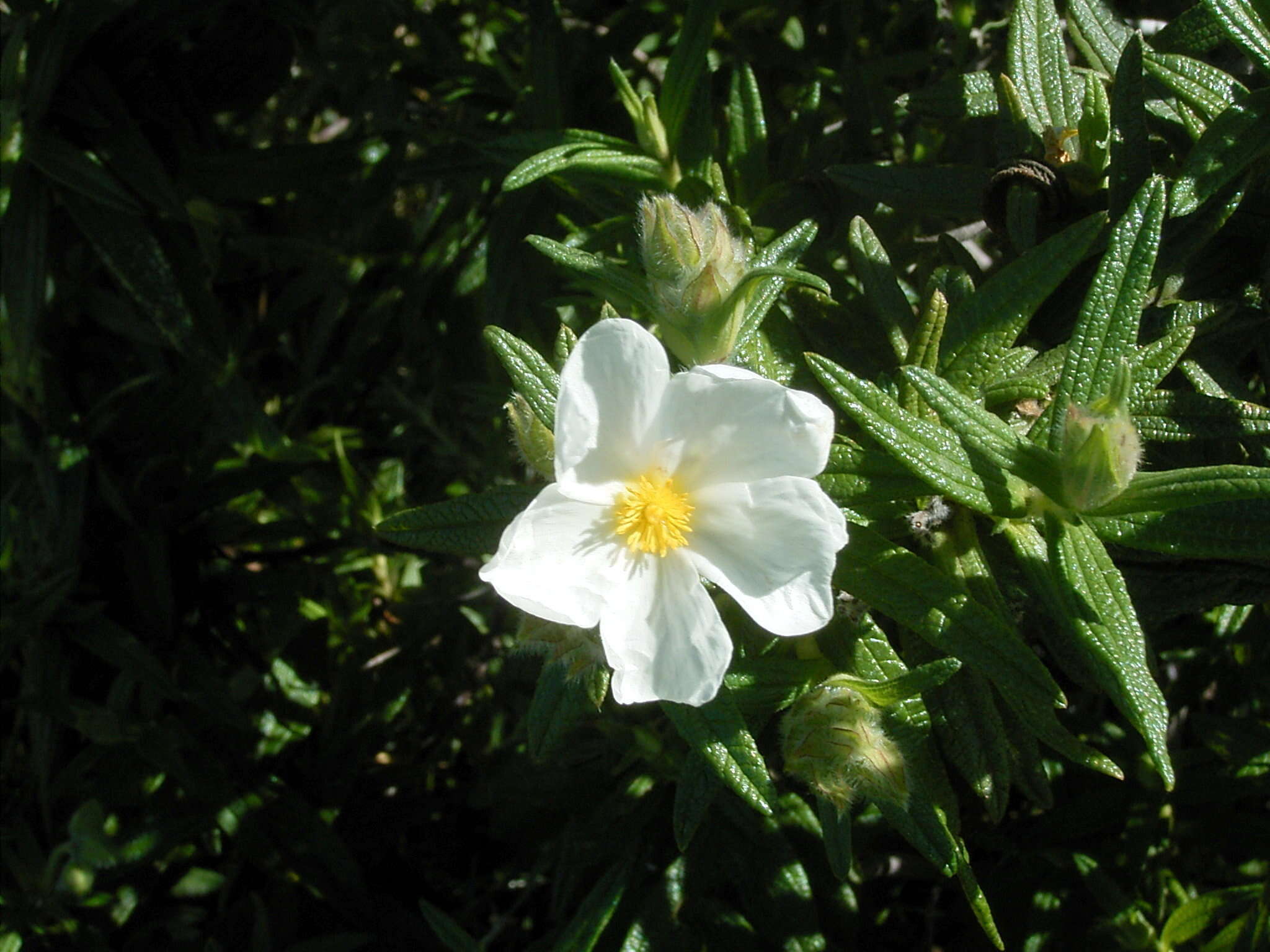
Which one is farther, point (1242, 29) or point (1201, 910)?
point (1201, 910)

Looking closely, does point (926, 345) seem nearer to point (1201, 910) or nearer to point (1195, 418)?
point (1195, 418)

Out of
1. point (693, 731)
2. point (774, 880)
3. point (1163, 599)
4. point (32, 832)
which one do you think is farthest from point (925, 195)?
point (32, 832)

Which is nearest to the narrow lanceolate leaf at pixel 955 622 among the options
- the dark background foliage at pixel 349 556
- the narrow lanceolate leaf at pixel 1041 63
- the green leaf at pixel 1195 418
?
the green leaf at pixel 1195 418

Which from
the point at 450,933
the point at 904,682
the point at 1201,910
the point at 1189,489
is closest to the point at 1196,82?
the point at 1189,489

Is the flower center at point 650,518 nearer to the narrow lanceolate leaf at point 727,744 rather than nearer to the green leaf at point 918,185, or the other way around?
the narrow lanceolate leaf at point 727,744

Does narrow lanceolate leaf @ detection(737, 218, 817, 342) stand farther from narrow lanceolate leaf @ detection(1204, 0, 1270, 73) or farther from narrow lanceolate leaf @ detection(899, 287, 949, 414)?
narrow lanceolate leaf @ detection(1204, 0, 1270, 73)

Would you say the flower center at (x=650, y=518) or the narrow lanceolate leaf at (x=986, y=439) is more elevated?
the narrow lanceolate leaf at (x=986, y=439)
